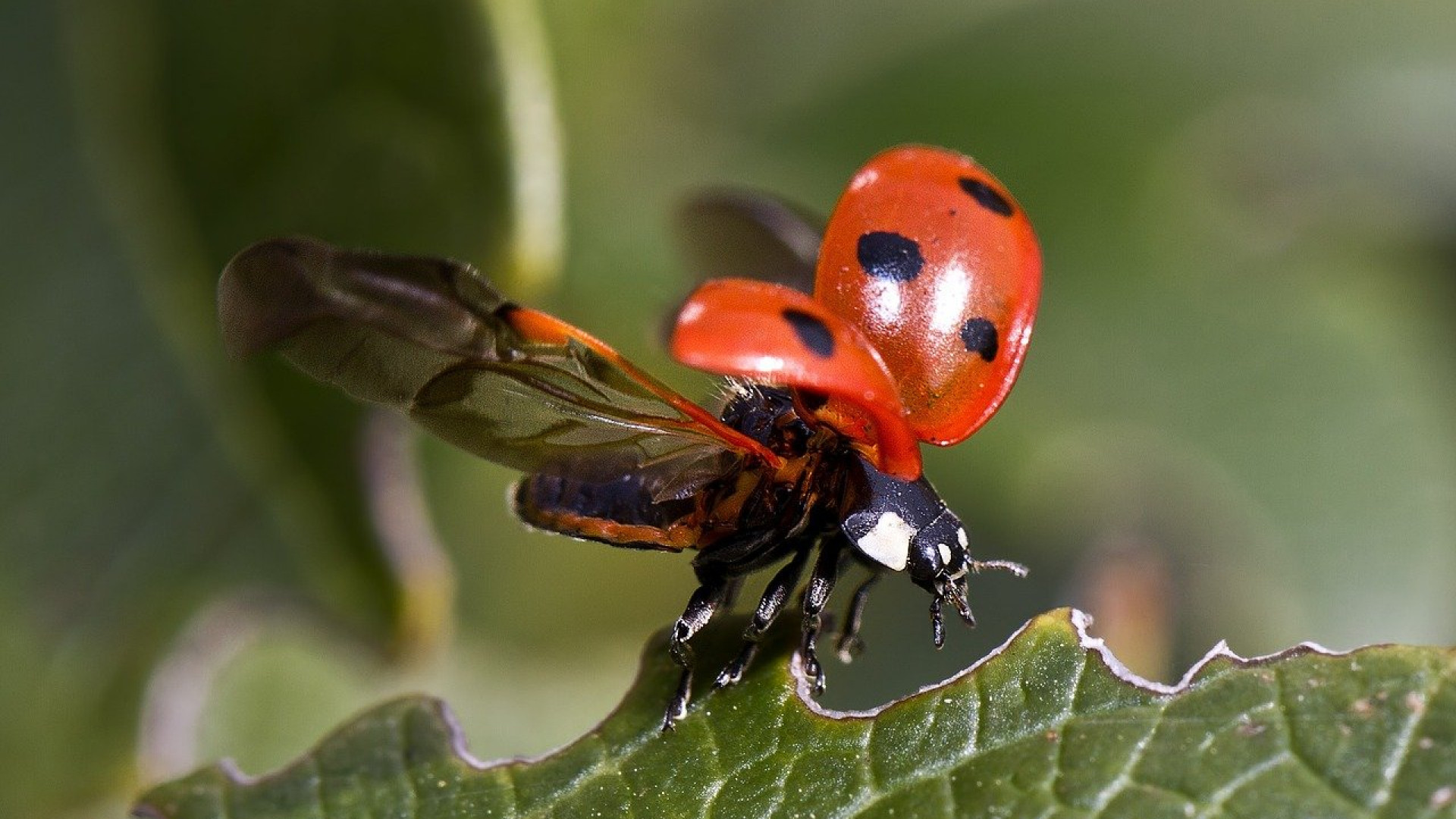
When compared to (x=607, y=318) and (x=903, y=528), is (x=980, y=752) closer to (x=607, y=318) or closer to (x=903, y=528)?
(x=903, y=528)

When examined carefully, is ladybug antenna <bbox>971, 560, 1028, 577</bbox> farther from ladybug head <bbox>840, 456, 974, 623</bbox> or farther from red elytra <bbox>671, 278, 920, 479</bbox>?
red elytra <bbox>671, 278, 920, 479</bbox>

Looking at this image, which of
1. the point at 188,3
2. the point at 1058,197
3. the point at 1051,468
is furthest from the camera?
the point at 1058,197

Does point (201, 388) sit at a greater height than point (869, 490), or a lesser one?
greater

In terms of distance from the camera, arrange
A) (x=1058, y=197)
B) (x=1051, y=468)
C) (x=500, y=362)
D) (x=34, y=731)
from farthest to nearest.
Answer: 1. (x=1058, y=197)
2. (x=1051, y=468)
3. (x=34, y=731)
4. (x=500, y=362)

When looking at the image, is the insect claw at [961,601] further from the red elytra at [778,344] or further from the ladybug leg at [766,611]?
the red elytra at [778,344]

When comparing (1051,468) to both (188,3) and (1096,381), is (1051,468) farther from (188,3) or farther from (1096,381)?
(188,3)

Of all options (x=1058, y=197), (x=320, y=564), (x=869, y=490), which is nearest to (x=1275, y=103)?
(x=1058, y=197)

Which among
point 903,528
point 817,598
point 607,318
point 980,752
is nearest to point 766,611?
point 817,598
